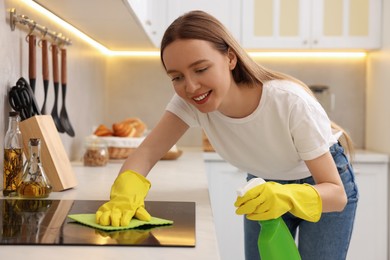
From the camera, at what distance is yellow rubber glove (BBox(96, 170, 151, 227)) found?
4.10ft

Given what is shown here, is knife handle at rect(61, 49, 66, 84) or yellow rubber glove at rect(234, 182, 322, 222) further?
knife handle at rect(61, 49, 66, 84)

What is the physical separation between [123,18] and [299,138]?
1.05 m

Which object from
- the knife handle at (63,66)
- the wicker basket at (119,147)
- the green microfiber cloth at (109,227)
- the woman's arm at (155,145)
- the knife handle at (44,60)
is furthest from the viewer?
the wicker basket at (119,147)

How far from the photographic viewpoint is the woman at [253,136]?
1347mm

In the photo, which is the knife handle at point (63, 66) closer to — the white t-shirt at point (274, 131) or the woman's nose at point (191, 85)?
the white t-shirt at point (274, 131)

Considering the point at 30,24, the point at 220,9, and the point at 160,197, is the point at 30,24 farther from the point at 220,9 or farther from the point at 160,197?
the point at 220,9

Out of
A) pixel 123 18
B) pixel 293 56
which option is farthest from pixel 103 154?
pixel 293 56

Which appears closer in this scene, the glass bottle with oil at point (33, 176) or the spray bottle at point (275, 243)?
the spray bottle at point (275, 243)

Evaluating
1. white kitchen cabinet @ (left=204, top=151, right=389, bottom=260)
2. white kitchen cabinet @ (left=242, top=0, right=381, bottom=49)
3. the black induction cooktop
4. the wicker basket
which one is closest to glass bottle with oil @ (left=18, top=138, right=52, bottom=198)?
the black induction cooktop

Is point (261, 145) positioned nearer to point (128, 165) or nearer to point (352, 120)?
point (128, 165)

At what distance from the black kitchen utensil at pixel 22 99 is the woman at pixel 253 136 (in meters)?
0.35

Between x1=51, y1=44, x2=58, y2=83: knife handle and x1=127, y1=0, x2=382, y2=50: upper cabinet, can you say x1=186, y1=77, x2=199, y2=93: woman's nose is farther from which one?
x1=127, y1=0, x2=382, y2=50: upper cabinet

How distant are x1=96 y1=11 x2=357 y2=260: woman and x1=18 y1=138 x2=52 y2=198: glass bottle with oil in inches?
8.0

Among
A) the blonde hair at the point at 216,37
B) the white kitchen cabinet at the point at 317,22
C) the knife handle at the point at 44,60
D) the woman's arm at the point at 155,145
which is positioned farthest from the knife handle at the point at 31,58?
the white kitchen cabinet at the point at 317,22
